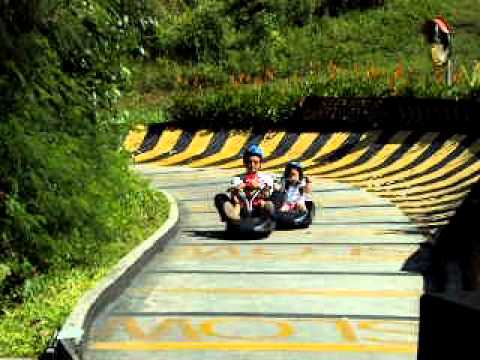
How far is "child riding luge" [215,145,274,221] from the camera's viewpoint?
1144 centimetres

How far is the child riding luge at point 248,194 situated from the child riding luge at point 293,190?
1.03 feet

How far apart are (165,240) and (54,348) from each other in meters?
5.25

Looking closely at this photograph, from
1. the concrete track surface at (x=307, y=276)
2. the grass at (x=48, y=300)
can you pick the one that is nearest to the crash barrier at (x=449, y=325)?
the concrete track surface at (x=307, y=276)

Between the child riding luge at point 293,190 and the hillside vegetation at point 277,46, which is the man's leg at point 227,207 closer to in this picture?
the child riding luge at point 293,190

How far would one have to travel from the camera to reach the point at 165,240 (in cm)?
1085

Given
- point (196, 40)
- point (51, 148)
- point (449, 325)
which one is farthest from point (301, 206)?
point (196, 40)

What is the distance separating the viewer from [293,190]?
12047mm

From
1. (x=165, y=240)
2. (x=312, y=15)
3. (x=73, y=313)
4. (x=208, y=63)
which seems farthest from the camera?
(x=312, y=15)

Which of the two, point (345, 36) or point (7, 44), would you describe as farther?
point (345, 36)

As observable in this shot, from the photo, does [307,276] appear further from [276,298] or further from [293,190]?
[293,190]

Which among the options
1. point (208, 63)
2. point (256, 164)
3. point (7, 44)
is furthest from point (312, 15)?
point (7, 44)

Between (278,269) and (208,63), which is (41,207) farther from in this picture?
(208,63)

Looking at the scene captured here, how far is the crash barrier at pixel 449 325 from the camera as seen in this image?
4.90 feet

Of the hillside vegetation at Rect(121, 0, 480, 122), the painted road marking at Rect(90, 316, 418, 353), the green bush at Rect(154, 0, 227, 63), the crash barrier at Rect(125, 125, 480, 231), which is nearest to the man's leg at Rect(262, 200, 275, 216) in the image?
the crash barrier at Rect(125, 125, 480, 231)
